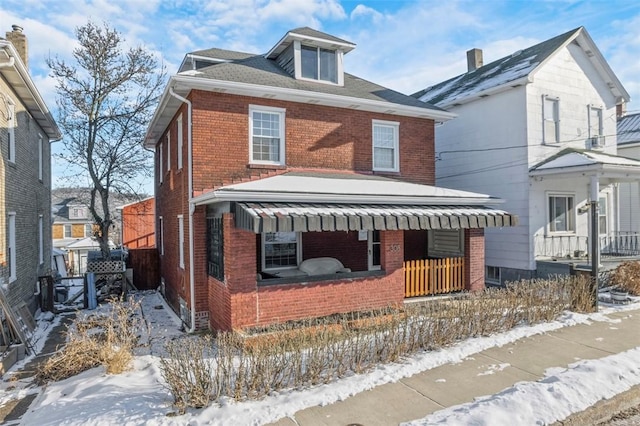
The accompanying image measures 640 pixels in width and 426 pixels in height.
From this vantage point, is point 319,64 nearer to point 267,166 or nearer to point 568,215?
point 267,166

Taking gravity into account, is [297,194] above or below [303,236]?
above

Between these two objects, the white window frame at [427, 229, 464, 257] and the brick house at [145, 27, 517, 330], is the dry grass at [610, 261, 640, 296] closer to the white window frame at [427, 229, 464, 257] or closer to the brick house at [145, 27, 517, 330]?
the brick house at [145, 27, 517, 330]

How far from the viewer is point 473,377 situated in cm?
655

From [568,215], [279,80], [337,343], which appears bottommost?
[337,343]

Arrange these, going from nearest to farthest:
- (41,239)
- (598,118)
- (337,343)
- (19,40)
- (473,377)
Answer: (473,377) → (337,343) → (19,40) → (41,239) → (598,118)

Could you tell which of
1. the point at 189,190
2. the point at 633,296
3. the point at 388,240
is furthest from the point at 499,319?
the point at 189,190

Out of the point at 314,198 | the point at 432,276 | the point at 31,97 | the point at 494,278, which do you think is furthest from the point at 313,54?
the point at 494,278

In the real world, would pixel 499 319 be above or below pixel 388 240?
below

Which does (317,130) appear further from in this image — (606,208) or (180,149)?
(606,208)

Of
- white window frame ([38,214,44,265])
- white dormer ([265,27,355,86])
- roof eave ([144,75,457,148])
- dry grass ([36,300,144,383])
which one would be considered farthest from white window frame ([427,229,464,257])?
white window frame ([38,214,44,265])

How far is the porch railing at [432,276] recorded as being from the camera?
11320 mm

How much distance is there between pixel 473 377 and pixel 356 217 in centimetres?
400

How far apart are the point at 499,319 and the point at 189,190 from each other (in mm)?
8154

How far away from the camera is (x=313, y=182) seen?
34.9ft
